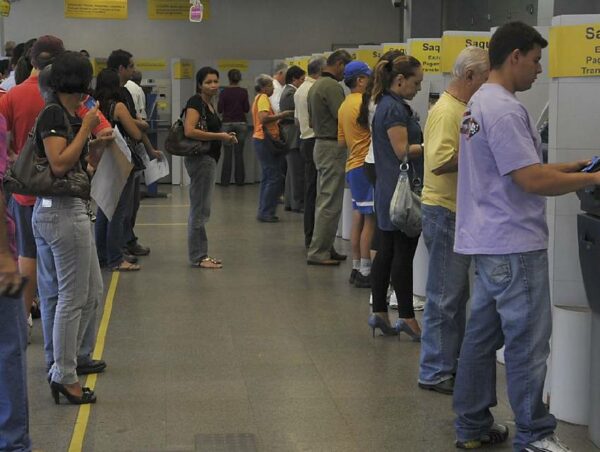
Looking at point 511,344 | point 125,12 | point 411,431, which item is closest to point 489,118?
point 511,344

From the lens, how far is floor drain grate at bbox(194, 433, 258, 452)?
4.30m

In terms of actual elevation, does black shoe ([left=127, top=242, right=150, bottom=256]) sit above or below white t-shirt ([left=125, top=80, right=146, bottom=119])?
below

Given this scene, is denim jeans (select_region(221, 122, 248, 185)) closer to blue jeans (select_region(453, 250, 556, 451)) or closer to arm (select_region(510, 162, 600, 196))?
blue jeans (select_region(453, 250, 556, 451))

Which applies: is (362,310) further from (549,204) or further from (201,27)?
(201,27)

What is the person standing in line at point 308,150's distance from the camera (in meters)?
9.16

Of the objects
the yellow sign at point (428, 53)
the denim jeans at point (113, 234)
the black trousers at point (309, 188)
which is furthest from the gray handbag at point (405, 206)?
the black trousers at point (309, 188)

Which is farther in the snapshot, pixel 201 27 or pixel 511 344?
pixel 201 27

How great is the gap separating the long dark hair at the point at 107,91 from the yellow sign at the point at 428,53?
2.27 metres

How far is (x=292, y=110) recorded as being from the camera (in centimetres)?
1164

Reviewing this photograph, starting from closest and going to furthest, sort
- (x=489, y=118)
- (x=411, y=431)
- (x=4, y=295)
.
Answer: (x=4, y=295) → (x=489, y=118) → (x=411, y=431)

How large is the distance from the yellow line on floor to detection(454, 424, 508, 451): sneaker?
1539 mm

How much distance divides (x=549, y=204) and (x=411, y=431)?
1169mm

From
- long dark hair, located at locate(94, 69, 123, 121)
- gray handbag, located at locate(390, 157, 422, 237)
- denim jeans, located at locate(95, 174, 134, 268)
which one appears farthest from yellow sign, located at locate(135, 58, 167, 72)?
gray handbag, located at locate(390, 157, 422, 237)

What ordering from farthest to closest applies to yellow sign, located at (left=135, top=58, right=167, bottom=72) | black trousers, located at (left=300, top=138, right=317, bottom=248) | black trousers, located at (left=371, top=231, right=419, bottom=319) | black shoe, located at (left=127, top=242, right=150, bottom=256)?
1. yellow sign, located at (left=135, top=58, right=167, bottom=72)
2. black shoe, located at (left=127, top=242, right=150, bottom=256)
3. black trousers, located at (left=300, top=138, right=317, bottom=248)
4. black trousers, located at (left=371, top=231, right=419, bottom=319)
